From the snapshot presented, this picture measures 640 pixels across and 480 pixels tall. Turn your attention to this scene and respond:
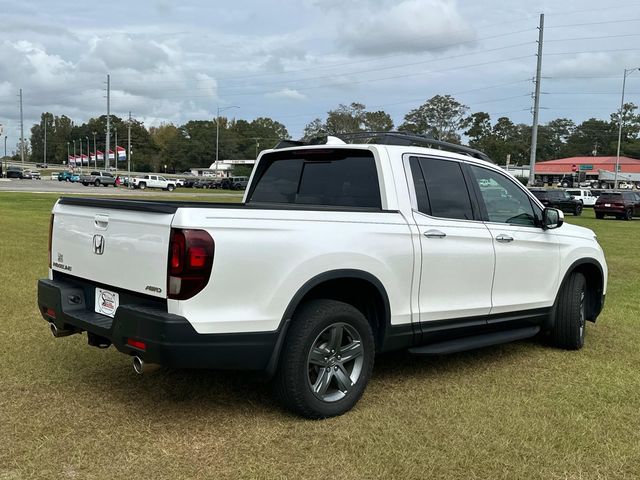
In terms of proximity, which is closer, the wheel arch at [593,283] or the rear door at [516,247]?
the rear door at [516,247]

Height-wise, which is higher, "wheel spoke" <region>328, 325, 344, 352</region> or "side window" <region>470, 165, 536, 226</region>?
"side window" <region>470, 165, 536, 226</region>

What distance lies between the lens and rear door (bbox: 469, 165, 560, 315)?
5246 millimetres

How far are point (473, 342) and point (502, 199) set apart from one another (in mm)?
1366

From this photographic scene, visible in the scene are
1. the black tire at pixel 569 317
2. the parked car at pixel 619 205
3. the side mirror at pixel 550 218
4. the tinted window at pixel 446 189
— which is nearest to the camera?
the tinted window at pixel 446 189

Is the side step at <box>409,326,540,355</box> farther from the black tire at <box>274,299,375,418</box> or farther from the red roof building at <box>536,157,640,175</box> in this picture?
the red roof building at <box>536,157,640,175</box>

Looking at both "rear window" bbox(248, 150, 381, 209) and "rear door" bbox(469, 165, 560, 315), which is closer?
"rear window" bbox(248, 150, 381, 209)

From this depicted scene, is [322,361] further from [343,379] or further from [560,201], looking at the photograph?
[560,201]

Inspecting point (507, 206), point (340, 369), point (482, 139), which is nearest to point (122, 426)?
point (340, 369)

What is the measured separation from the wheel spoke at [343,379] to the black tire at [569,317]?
2.71 m

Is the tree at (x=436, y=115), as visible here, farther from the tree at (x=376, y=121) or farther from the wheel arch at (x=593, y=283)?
the wheel arch at (x=593, y=283)

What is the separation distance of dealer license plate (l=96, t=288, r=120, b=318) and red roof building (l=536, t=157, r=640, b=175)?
104 m

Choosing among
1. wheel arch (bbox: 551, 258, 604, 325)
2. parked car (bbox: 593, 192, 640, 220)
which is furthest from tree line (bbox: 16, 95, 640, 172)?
wheel arch (bbox: 551, 258, 604, 325)

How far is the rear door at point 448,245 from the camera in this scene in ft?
15.3

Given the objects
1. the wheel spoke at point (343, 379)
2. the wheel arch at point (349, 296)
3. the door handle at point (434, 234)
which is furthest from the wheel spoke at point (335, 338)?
the door handle at point (434, 234)
